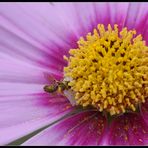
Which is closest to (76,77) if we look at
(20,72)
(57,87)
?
(57,87)

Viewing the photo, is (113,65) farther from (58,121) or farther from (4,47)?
(4,47)

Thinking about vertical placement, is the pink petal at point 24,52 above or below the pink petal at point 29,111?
above

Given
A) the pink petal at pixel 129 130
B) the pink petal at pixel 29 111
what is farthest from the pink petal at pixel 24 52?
the pink petal at pixel 129 130

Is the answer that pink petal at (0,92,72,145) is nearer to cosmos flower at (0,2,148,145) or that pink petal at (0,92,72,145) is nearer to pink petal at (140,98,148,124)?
cosmos flower at (0,2,148,145)

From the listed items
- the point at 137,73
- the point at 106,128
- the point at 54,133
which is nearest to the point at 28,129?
the point at 54,133

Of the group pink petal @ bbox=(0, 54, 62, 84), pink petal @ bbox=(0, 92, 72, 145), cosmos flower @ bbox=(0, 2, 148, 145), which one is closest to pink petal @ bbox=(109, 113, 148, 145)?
cosmos flower @ bbox=(0, 2, 148, 145)

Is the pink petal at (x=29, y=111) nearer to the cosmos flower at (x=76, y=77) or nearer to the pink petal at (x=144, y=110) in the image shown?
the cosmos flower at (x=76, y=77)

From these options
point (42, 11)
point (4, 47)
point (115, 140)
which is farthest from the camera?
point (42, 11)
